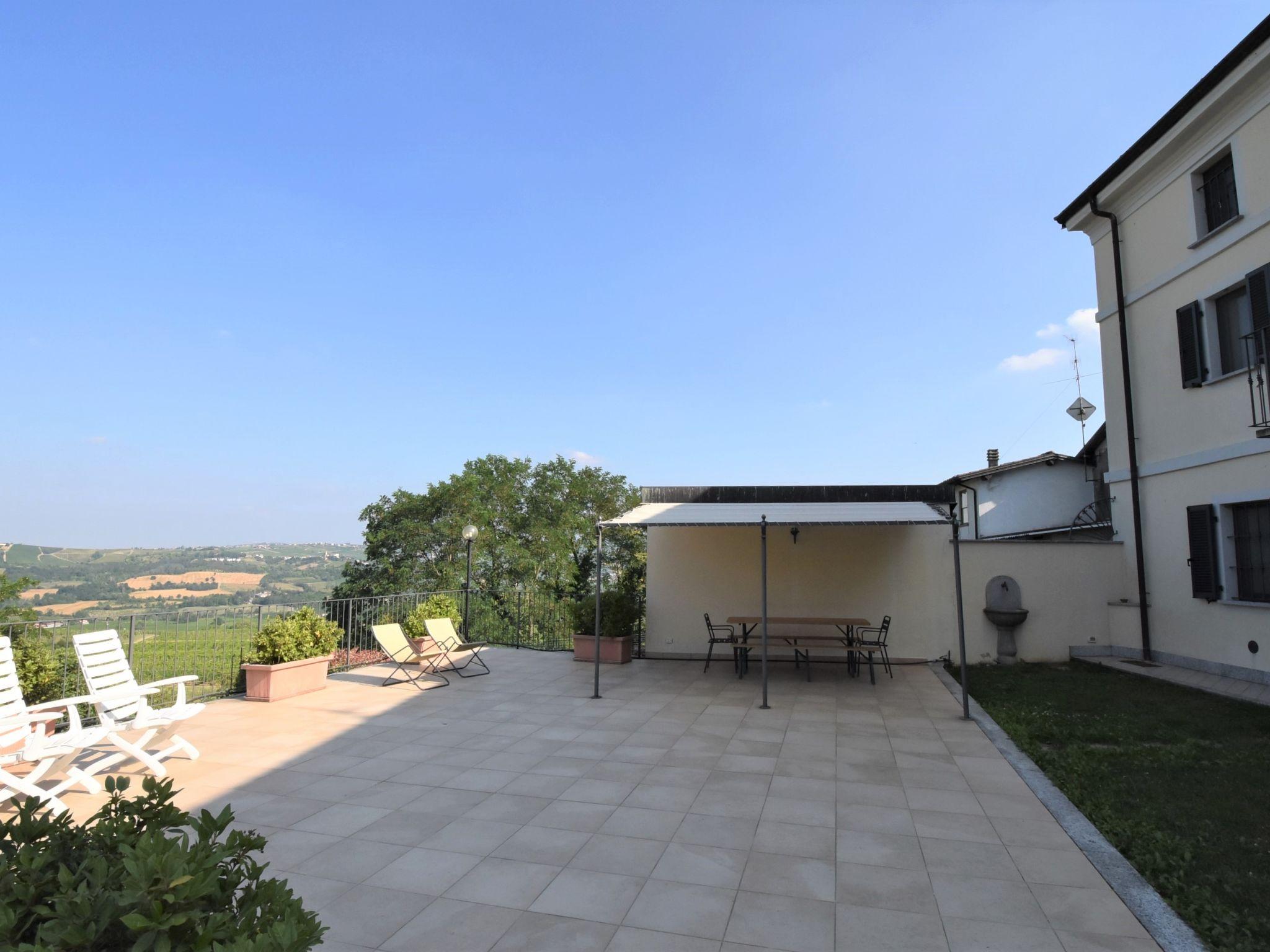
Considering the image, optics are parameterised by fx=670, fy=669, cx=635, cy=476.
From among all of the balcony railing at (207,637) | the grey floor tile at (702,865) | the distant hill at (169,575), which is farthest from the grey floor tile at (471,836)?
the distant hill at (169,575)

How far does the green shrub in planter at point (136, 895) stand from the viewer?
1.20 m

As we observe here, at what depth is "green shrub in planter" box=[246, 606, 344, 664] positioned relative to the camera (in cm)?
780

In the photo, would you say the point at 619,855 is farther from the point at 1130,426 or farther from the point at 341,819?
the point at 1130,426

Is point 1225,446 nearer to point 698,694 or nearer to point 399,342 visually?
point 698,694

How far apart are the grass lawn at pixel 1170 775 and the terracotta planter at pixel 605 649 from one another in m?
4.79

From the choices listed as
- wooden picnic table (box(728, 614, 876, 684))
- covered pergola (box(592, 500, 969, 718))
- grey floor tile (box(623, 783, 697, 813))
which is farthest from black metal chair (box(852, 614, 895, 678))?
grey floor tile (box(623, 783, 697, 813))

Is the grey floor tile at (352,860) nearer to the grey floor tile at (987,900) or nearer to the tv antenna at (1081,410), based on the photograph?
the grey floor tile at (987,900)

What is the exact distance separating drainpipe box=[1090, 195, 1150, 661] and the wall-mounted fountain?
159 cm

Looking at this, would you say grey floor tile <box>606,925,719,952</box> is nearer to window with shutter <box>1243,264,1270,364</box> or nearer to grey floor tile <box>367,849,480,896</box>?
grey floor tile <box>367,849,480,896</box>

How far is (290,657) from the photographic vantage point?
784cm

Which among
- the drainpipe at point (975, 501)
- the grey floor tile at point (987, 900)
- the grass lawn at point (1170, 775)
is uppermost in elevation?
the drainpipe at point (975, 501)

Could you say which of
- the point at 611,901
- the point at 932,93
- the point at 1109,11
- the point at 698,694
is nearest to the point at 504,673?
the point at 698,694

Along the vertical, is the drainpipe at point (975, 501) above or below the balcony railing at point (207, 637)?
above

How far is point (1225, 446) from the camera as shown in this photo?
27.9 ft
